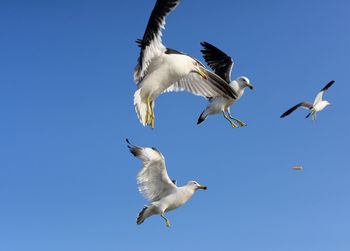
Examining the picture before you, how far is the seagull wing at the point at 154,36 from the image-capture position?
10.4 metres

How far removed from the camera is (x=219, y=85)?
40.9ft

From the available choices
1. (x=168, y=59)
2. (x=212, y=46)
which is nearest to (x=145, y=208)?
(x=168, y=59)

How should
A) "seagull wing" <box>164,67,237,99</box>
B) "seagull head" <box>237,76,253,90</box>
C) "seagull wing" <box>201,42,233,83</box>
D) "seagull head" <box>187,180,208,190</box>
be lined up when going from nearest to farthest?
1. "seagull wing" <box>164,67,237,99</box>
2. "seagull head" <box>187,180,208,190</box>
3. "seagull head" <box>237,76,253,90</box>
4. "seagull wing" <box>201,42,233,83</box>

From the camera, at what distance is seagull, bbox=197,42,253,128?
48.8 ft

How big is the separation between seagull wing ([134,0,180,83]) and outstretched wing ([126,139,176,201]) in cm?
234

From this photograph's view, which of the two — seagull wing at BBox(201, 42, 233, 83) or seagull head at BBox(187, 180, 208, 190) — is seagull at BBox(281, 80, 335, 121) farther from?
seagull head at BBox(187, 180, 208, 190)

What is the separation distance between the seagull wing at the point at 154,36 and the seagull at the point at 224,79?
3124mm

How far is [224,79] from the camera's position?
16.2 meters

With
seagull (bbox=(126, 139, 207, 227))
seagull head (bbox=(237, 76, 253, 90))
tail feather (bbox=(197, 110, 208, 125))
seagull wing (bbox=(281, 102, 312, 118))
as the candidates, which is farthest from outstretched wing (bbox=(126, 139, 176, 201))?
seagull wing (bbox=(281, 102, 312, 118))

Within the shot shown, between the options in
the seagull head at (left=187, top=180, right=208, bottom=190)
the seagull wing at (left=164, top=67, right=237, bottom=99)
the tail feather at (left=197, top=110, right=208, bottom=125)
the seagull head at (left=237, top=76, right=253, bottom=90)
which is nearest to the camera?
the seagull wing at (left=164, top=67, right=237, bottom=99)

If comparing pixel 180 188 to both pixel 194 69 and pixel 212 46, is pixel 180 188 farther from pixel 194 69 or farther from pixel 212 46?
pixel 212 46

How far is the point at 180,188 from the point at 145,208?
3.32 ft

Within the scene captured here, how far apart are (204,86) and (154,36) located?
249 centimetres

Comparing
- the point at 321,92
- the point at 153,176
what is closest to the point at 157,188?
the point at 153,176
